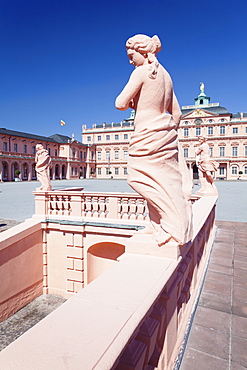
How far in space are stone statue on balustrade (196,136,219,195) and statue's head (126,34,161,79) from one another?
5.90 meters

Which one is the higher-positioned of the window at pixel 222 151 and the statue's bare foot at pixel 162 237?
the window at pixel 222 151

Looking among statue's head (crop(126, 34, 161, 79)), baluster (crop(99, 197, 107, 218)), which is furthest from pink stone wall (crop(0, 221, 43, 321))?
statue's head (crop(126, 34, 161, 79))

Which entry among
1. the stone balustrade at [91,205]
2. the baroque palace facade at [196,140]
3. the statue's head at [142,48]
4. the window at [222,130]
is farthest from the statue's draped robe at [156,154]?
the window at [222,130]

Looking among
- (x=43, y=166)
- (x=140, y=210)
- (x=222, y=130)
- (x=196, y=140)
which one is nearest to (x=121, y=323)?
(x=140, y=210)

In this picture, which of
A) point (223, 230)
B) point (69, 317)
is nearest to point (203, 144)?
point (223, 230)

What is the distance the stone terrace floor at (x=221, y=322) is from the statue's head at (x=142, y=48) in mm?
2314

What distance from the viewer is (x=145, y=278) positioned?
162cm

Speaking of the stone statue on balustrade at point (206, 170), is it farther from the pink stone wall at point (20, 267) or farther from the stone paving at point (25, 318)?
the stone paving at point (25, 318)

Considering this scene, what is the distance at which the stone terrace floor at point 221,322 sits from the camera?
187 centimetres

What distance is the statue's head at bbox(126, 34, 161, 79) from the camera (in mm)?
2100

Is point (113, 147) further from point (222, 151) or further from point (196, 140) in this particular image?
point (222, 151)

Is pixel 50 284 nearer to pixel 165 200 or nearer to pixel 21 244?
pixel 21 244

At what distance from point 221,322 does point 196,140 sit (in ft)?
174

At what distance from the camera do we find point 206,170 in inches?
305
